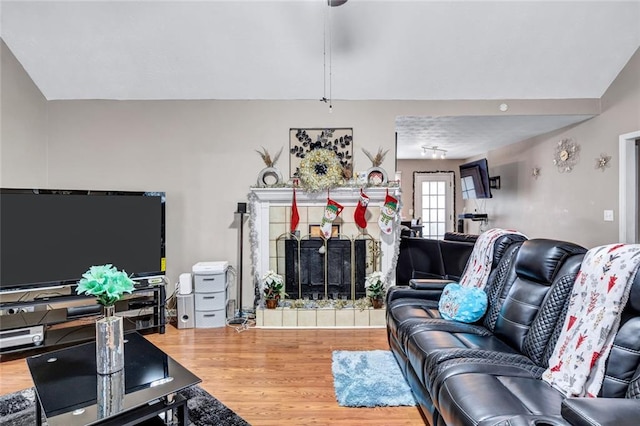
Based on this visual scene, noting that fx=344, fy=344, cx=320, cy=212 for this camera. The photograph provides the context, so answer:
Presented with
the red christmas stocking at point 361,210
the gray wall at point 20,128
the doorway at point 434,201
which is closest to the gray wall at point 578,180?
the doorway at point 434,201

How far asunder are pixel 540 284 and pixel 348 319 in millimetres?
2101

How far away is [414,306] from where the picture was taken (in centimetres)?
268

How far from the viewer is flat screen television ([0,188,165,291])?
118 inches

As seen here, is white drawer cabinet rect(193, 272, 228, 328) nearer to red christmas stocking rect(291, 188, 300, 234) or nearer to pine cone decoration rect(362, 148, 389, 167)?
red christmas stocking rect(291, 188, 300, 234)

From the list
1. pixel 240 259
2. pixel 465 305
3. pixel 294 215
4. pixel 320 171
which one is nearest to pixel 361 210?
pixel 320 171

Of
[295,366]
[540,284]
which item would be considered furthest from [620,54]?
[295,366]

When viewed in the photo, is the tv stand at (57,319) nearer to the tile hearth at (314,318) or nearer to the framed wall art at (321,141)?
the tile hearth at (314,318)

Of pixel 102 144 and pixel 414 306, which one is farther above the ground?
pixel 102 144

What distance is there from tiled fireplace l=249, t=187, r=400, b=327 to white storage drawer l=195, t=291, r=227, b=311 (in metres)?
0.47

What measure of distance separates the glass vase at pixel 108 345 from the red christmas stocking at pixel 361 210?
8.84 ft

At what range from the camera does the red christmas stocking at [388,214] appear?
12.7 ft

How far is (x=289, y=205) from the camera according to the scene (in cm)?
404

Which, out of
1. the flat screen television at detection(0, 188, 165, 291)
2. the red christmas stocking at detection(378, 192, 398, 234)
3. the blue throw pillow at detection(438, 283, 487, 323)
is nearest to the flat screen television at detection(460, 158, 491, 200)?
the red christmas stocking at detection(378, 192, 398, 234)

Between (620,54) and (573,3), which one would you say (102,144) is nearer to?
(573,3)
